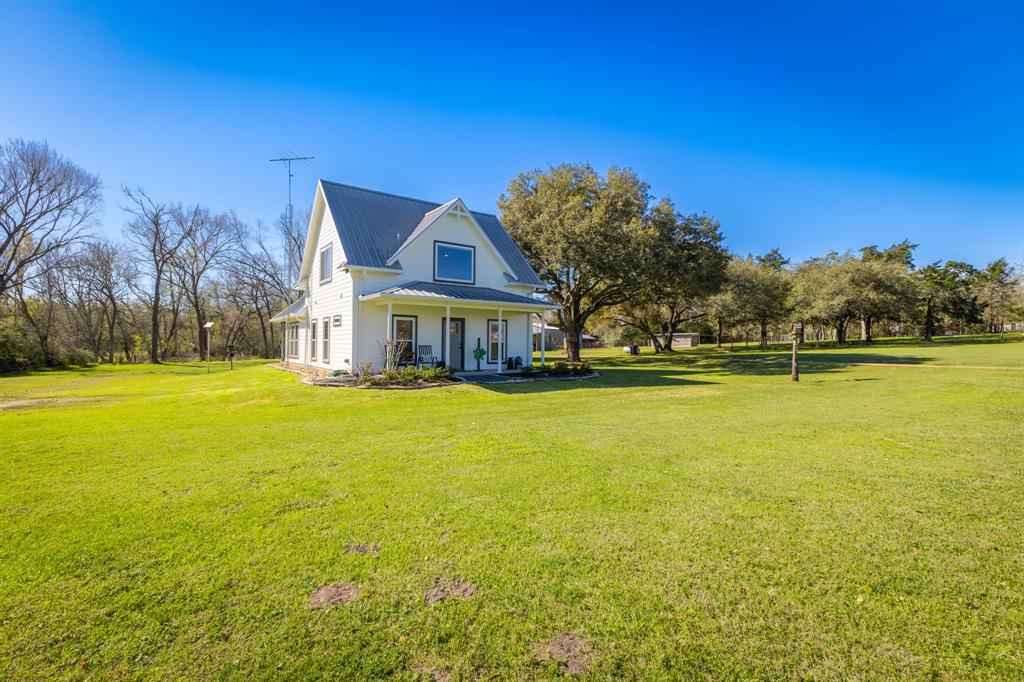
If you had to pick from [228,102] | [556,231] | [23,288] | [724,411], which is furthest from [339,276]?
[23,288]

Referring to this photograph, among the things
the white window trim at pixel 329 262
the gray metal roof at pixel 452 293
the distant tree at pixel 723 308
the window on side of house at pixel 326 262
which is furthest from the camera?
the distant tree at pixel 723 308

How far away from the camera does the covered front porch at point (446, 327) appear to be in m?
14.6

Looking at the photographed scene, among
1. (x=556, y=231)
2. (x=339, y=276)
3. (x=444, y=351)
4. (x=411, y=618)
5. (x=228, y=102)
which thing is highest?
(x=228, y=102)

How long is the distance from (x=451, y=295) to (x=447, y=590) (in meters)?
12.7

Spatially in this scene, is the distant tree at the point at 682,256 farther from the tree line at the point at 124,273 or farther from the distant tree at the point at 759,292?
the tree line at the point at 124,273

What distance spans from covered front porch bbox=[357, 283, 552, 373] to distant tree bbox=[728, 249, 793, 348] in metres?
23.9

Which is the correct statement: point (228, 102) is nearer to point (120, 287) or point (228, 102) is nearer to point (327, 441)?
point (327, 441)

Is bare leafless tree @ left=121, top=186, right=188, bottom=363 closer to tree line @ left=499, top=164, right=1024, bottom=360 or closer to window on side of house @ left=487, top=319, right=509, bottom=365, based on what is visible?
tree line @ left=499, top=164, right=1024, bottom=360

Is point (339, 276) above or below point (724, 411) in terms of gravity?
above

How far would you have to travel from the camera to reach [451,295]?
585 inches

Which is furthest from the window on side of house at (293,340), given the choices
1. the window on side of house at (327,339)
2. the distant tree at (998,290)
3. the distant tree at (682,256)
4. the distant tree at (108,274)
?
the distant tree at (998,290)

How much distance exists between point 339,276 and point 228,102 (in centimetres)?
615

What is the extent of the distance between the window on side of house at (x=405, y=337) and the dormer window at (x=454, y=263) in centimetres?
207

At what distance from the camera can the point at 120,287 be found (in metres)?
35.6
